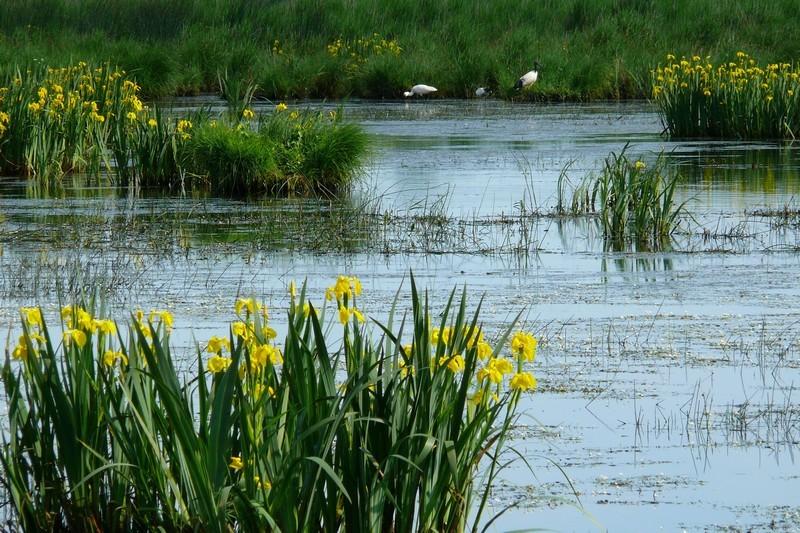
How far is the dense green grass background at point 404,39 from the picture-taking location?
3059cm

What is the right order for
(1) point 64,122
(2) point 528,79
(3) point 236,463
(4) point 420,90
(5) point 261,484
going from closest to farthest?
(5) point 261,484 < (3) point 236,463 < (1) point 64,122 < (2) point 528,79 < (4) point 420,90

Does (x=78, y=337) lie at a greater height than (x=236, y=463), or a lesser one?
greater

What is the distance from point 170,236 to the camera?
1163 centimetres

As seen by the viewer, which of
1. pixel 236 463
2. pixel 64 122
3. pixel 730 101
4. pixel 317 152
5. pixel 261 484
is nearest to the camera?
pixel 261 484

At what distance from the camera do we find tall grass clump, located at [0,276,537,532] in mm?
3721

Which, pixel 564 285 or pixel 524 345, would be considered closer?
pixel 524 345

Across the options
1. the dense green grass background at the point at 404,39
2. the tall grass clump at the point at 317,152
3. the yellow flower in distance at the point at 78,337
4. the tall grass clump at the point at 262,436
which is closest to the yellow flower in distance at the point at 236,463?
the tall grass clump at the point at 262,436

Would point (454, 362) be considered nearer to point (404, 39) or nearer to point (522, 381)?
point (522, 381)

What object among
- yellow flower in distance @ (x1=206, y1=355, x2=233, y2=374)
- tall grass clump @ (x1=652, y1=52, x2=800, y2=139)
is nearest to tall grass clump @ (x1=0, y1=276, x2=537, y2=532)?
yellow flower in distance @ (x1=206, y1=355, x2=233, y2=374)

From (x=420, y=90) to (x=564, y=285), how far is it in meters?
21.6

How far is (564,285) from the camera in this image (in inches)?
360

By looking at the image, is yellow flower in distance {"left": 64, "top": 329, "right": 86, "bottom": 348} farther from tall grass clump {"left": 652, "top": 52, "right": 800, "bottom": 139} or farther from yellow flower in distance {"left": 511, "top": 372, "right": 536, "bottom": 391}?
tall grass clump {"left": 652, "top": 52, "right": 800, "bottom": 139}

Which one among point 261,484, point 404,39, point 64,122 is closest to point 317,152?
point 64,122

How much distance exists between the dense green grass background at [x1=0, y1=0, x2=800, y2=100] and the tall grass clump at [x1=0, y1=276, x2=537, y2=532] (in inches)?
971
